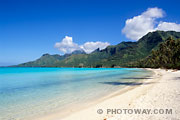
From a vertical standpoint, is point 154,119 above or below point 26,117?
above

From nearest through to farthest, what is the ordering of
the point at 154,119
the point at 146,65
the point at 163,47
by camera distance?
the point at 154,119 < the point at 163,47 < the point at 146,65

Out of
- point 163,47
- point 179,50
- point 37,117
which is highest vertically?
point 163,47

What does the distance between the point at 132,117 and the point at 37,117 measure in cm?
656

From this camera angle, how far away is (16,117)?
9.52m

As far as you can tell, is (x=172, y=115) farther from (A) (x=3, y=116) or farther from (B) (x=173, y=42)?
(B) (x=173, y=42)

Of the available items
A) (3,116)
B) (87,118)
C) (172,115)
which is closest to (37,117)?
(3,116)

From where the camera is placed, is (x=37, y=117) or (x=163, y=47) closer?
(x=37, y=117)

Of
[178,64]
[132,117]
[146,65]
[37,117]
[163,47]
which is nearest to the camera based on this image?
[132,117]

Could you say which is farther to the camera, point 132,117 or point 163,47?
point 163,47

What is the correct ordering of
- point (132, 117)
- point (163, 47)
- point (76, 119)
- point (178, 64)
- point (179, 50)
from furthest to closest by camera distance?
point (163, 47), point (178, 64), point (179, 50), point (76, 119), point (132, 117)

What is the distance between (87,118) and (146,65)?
602ft

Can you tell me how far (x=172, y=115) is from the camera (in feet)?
24.2

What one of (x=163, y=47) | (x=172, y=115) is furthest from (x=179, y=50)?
(x=172, y=115)

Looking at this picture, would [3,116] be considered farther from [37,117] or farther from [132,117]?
[132,117]
